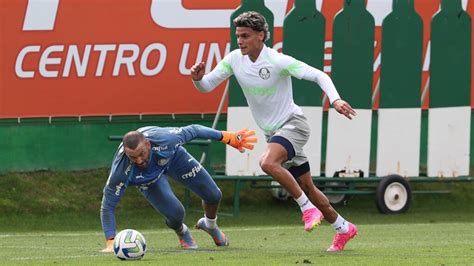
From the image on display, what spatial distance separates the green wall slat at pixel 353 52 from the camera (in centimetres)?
2253

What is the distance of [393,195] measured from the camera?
23031 millimetres

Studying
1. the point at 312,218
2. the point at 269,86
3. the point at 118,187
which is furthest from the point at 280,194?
the point at 118,187

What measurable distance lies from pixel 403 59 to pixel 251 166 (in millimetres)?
3010

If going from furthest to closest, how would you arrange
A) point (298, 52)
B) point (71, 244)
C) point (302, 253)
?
point (298, 52) → point (71, 244) → point (302, 253)

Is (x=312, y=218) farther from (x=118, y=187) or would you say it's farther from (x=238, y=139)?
(x=118, y=187)

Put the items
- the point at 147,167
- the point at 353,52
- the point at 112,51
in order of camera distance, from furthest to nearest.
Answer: the point at 112,51 → the point at 353,52 → the point at 147,167

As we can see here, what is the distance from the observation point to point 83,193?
22.7 metres

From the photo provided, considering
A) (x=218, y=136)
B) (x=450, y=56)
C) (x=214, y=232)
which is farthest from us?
(x=450, y=56)

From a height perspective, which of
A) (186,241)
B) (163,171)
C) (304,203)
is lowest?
(186,241)

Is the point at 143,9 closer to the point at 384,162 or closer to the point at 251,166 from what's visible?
the point at 251,166

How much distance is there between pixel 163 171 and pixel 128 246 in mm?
1591

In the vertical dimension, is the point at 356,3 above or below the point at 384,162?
above

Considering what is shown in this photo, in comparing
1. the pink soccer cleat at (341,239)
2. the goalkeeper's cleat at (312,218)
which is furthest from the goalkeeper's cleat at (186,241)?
the goalkeeper's cleat at (312,218)

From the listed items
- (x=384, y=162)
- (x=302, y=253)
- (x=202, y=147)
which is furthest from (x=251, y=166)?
(x=302, y=253)
